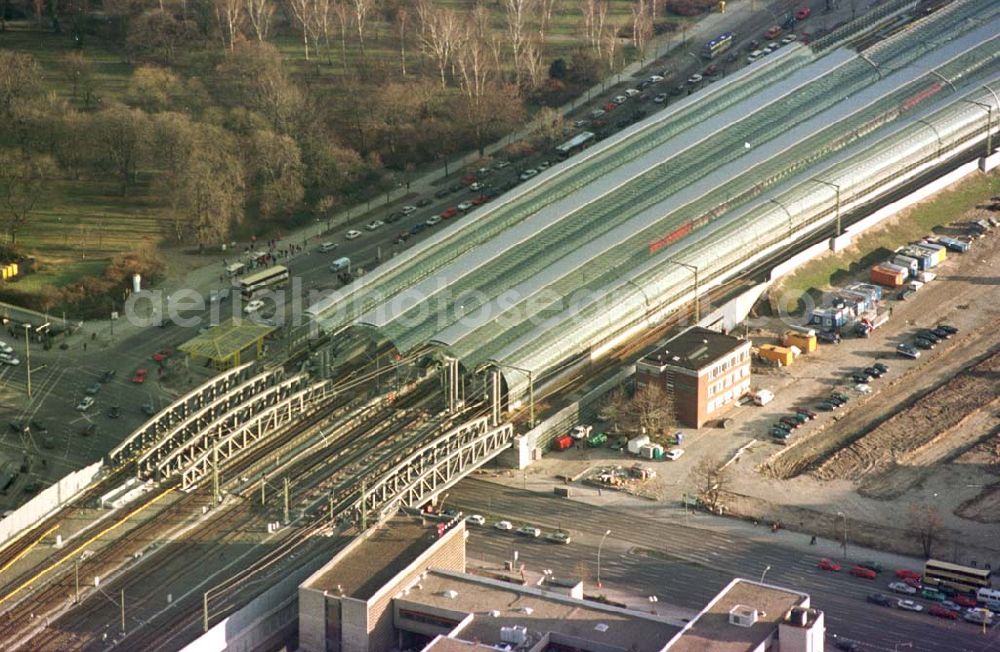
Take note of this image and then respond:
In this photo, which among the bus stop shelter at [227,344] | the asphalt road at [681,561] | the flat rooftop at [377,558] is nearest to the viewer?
the flat rooftop at [377,558]

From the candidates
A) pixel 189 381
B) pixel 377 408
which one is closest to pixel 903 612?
pixel 377 408

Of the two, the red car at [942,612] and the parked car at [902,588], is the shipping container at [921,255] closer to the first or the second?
the parked car at [902,588]

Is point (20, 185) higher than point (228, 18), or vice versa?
point (228, 18)

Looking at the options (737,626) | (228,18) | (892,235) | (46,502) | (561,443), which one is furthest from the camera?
(228,18)

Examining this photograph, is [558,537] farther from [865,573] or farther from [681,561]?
[865,573]

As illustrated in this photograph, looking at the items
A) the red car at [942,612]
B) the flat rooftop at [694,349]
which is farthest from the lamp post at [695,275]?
the red car at [942,612]

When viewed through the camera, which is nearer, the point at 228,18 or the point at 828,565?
the point at 828,565

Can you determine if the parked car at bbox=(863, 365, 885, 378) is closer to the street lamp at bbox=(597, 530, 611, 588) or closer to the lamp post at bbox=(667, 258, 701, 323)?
the lamp post at bbox=(667, 258, 701, 323)

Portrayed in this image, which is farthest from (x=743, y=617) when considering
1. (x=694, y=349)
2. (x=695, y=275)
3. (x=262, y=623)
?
(x=695, y=275)
